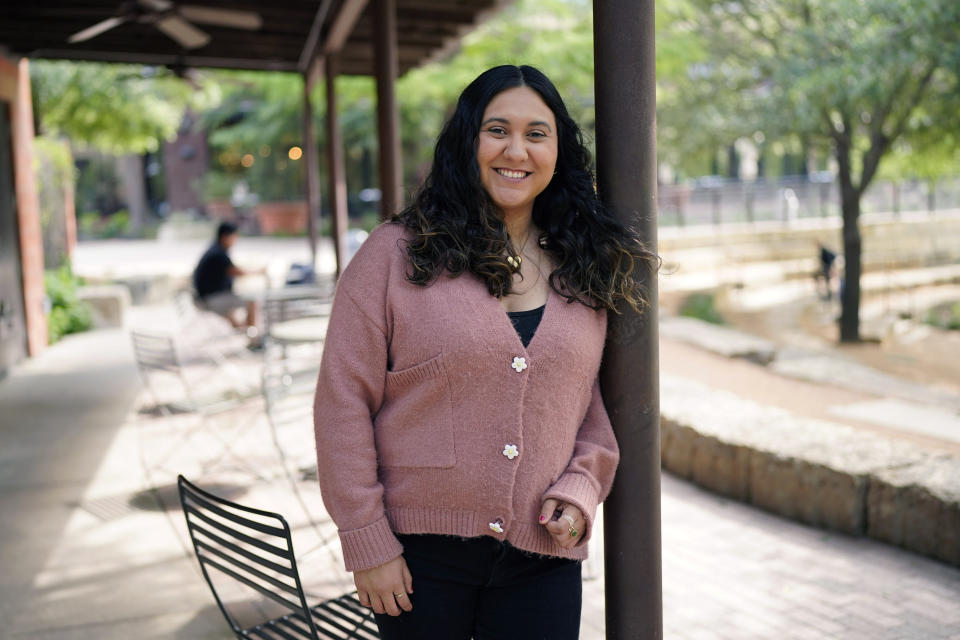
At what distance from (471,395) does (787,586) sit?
246cm

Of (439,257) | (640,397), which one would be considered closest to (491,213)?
(439,257)

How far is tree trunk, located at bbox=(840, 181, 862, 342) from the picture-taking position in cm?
1371

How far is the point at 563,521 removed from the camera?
1.75 meters

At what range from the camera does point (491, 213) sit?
1.84 m

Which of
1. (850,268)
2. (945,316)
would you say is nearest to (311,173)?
(850,268)

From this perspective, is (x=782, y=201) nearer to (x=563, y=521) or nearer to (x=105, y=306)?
(x=105, y=306)

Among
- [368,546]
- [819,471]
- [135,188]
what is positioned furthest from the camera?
[135,188]

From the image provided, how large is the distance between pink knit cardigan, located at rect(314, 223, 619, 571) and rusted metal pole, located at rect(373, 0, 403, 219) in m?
3.93

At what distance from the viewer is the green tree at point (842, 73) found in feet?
34.4

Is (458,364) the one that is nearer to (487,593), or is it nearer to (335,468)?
(335,468)

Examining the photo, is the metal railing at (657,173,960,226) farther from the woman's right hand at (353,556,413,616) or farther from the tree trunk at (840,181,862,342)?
the woman's right hand at (353,556,413,616)

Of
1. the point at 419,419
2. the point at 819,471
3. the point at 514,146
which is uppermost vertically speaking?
the point at 514,146

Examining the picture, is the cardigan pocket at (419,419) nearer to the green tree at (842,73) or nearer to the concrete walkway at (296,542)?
the concrete walkway at (296,542)

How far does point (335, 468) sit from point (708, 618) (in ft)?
6.99
